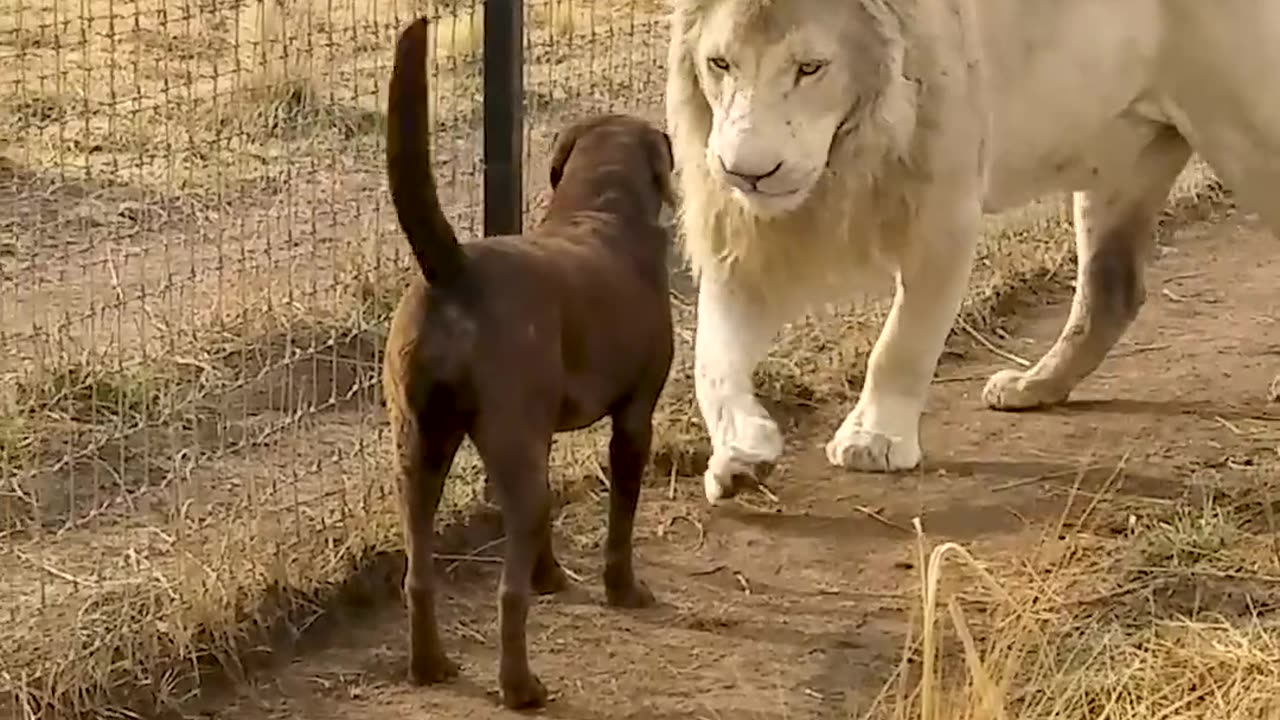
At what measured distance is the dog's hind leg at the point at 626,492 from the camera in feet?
11.2

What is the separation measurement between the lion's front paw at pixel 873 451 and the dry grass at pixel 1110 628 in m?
0.35

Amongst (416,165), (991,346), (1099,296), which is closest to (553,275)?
(416,165)

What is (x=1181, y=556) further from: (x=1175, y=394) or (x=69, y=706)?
(x=69, y=706)

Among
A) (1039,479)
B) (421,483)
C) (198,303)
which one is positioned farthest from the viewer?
(198,303)

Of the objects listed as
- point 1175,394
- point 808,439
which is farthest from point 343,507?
point 1175,394

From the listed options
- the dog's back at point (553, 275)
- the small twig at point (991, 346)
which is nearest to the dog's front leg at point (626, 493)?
the dog's back at point (553, 275)

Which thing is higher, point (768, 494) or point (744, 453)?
point (744, 453)

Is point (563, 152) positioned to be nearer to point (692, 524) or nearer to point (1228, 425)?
point (692, 524)

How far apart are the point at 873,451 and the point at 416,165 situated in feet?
5.31

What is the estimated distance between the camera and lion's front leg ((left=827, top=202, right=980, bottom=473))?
409 cm

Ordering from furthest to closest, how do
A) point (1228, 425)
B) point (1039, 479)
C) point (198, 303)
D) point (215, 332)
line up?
point (198, 303)
point (215, 332)
point (1228, 425)
point (1039, 479)

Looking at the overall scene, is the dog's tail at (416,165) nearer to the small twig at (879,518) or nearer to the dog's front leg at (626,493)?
the dog's front leg at (626,493)

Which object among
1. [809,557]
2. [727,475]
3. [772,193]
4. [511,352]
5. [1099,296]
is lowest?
[809,557]

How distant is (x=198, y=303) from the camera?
4996 millimetres
